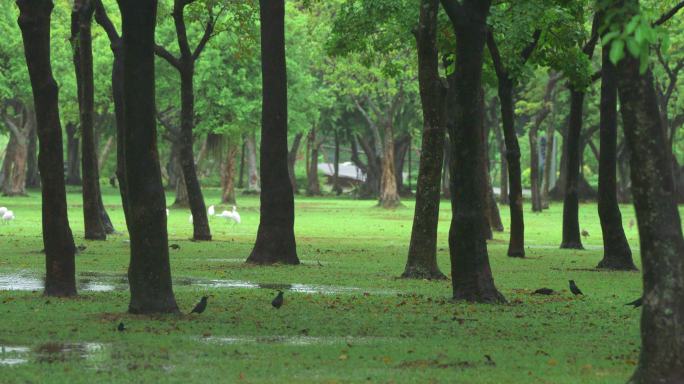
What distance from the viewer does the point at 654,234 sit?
9703 millimetres

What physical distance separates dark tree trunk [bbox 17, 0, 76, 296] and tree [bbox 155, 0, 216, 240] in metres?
13.0

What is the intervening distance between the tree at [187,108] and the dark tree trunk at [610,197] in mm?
10539

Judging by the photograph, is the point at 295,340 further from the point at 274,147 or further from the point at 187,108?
the point at 187,108

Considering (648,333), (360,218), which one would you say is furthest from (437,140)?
(360,218)

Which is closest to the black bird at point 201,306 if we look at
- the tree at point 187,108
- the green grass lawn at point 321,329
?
the green grass lawn at point 321,329

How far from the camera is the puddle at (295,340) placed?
41.8 feet

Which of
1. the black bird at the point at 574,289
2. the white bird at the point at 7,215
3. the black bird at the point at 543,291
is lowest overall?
the black bird at the point at 543,291

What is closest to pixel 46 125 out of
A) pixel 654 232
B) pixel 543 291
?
pixel 543 291

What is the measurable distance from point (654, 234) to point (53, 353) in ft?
18.8

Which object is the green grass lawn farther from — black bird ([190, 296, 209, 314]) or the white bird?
the white bird

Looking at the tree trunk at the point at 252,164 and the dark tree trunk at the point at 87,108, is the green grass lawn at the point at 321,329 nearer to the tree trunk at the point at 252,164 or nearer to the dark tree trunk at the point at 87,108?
the dark tree trunk at the point at 87,108

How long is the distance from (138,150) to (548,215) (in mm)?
47048

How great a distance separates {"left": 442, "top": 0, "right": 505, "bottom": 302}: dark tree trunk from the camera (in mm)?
16672

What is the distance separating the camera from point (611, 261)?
82.7ft
